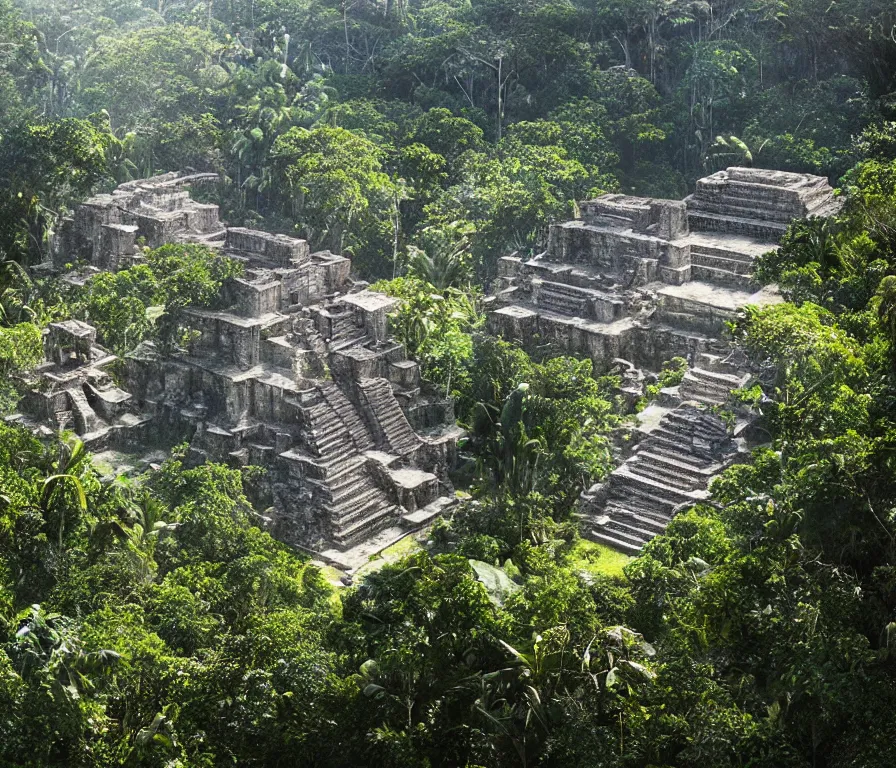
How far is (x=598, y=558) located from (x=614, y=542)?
94 centimetres

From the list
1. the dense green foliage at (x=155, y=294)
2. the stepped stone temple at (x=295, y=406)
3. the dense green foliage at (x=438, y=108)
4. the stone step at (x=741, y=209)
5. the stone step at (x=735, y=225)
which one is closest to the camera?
the stepped stone temple at (x=295, y=406)

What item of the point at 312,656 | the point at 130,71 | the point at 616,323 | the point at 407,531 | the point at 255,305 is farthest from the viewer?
the point at 130,71

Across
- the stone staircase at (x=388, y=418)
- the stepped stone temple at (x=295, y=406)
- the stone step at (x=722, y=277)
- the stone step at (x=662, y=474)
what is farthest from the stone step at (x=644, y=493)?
the stone step at (x=722, y=277)

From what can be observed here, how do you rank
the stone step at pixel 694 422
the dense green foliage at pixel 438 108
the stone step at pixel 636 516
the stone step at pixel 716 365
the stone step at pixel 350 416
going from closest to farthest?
1. the stone step at pixel 636 516
2. the stone step at pixel 694 422
3. the stone step at pixel 350 416
4. the stone step at pixel 716 365
5. the dense green foliage at pixel 438 108

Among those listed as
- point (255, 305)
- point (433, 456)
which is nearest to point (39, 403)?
point (255, 305)

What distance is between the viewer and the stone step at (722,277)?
44.3 metres

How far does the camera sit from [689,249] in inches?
1795

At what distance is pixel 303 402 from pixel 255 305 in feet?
11.1

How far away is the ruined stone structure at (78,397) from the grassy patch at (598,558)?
40.0ft

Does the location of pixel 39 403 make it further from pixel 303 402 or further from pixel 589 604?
pixel 589 604

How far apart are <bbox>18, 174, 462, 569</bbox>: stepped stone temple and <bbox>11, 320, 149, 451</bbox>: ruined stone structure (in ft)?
0.12

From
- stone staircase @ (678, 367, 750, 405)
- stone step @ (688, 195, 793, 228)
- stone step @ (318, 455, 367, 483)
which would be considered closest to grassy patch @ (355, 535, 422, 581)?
stone step @ (318, 455, 367, 483)

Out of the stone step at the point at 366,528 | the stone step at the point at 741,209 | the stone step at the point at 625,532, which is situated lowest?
the stone step at the point at 366,528

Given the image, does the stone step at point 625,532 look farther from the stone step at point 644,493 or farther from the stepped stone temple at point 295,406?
the stepped stone temple at point 295,406
